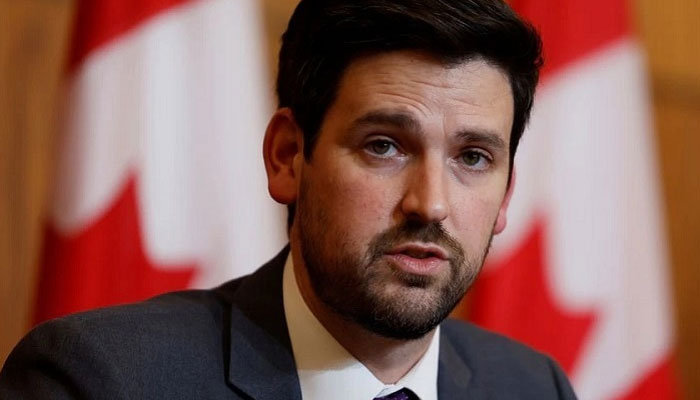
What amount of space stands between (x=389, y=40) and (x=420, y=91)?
0.08m

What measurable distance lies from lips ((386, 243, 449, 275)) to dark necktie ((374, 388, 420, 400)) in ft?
0.71

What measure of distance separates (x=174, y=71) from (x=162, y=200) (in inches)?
9.9

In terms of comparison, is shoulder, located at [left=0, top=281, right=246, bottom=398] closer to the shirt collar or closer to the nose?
the shirt collar

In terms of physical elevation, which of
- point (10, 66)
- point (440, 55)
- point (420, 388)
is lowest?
point (420, 388)

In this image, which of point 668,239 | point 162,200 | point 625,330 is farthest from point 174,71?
point 668,239

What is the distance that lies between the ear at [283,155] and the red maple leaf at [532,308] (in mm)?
829

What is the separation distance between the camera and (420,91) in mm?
1326

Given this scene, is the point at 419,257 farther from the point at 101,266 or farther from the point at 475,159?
the point at 101,266

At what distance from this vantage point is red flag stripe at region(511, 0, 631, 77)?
2.23 meters

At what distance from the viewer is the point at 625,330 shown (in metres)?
2.18

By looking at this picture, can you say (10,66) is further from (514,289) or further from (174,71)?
(514,289)

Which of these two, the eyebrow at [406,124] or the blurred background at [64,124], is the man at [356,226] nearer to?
the eyebrow at [406,124]

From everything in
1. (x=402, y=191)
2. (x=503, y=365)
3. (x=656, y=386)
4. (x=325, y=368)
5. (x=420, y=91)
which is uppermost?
(x=420, y=91)

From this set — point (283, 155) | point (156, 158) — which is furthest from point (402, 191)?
point (156, 158)
